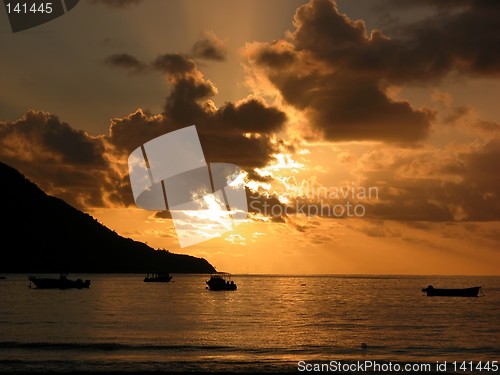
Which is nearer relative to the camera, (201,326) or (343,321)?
(201,326)

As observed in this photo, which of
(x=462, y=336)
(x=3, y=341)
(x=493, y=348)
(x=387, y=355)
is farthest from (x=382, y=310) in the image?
(x=3, y=341)

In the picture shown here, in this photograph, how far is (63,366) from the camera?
56375mm

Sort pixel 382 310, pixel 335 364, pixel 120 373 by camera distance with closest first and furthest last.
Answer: pixel 120 373, pixel 335 364, pixel 382 310

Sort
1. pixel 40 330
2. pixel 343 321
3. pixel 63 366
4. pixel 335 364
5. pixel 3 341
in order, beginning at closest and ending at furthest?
pixel 63 366 → pixel 335 364 → pixel 3 341 → pixel 40 330 → pixel 343 321

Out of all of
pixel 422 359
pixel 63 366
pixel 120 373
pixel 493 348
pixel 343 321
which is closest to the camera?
pixel 120 373

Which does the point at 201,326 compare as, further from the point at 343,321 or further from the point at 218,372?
the point at 218,372

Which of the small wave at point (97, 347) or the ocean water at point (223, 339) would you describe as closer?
the ocean water at point (223, 339)

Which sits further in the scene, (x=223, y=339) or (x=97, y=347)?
(x=223, y=339)

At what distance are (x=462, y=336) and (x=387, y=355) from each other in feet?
79.9

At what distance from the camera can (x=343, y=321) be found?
367 ft

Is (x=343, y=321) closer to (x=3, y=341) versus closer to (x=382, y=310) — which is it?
(x=382, y=310)

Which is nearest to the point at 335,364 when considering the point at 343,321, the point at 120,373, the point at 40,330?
the point at 120,373

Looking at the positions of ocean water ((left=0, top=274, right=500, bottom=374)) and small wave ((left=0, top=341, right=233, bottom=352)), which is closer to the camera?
ocean water ((left=0, top=274, right=500, bottom=374))

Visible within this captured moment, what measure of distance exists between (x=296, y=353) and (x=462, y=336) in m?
30.6
